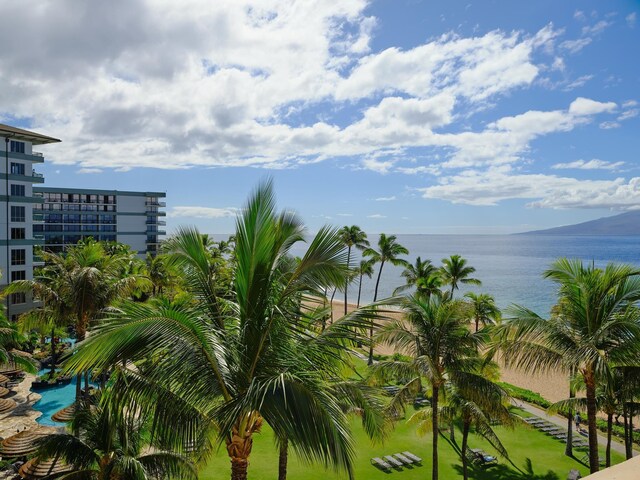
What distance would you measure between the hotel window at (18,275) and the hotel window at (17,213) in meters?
5.14

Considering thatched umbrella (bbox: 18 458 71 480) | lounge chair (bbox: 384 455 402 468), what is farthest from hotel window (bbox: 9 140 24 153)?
lounge chair (bbox: 384 455 402 468)

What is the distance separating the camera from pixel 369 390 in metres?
8.27

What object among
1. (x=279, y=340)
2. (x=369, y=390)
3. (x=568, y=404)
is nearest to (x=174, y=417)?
(x=279, y=340)

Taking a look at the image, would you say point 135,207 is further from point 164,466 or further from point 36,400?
point 164,466

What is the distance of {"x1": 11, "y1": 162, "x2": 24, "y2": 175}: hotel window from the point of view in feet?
161

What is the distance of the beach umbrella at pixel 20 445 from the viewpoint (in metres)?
18.4

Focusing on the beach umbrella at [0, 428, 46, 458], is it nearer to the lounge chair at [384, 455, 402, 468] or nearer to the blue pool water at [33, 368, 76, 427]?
the blue pool water at [33, 368, 76, 427]

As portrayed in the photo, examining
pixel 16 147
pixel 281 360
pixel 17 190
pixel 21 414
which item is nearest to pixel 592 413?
pixel 281 360

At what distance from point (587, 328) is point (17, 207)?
A: 52.3 meters

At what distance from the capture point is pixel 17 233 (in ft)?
162

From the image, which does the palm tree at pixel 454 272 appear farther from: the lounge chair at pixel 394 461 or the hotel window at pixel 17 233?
the hotel window at pixel 17 233

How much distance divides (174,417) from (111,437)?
5.74m

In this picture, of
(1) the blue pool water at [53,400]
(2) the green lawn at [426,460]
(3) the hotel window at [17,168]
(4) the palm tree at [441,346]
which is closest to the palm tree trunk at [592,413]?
(4) the palm tree at [441,346]

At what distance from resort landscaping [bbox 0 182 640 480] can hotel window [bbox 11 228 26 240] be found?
29202 millimetres
